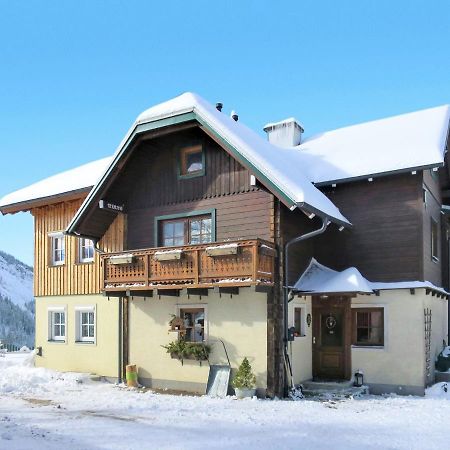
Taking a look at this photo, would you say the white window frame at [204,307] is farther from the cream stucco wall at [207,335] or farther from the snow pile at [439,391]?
the snow pile at [439,391]

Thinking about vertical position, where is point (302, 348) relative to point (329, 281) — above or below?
below

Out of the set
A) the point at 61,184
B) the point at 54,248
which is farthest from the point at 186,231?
the point at 61,184

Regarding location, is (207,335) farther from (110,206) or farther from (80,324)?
(80,324)

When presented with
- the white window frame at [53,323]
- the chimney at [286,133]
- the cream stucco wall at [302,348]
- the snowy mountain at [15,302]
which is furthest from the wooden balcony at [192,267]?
the snowy mountain at [15,302]

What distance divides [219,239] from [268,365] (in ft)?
12.3

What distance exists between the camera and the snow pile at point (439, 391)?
1431 cm

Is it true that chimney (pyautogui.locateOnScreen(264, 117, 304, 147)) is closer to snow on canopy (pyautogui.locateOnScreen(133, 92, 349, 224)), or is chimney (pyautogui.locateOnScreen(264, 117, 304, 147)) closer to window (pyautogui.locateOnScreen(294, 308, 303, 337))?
snow on canopy (pyautogui.locateOnScreen(133, 92, 349, 224))

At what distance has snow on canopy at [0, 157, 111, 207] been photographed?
18938 mm

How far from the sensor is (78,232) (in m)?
17.1

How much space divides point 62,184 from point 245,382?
1065 cm

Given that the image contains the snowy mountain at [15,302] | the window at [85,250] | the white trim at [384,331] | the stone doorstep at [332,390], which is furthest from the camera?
the snowy mountain at [15,302]

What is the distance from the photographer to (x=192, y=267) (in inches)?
563

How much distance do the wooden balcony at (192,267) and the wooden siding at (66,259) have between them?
1942 mm

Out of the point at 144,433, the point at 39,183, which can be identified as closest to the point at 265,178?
the point at 144,433
